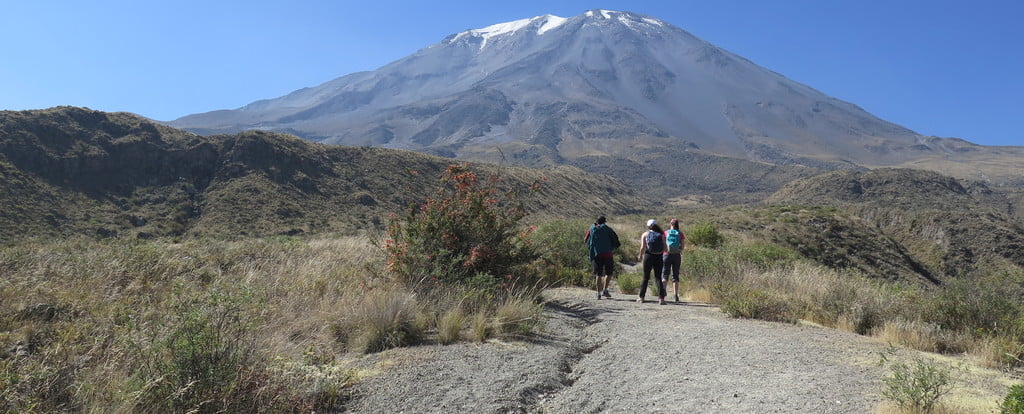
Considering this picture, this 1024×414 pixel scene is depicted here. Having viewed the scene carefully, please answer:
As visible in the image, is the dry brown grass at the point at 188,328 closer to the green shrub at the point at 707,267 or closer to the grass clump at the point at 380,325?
the grass clump at the point at 380,325

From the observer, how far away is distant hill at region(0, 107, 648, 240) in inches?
1316

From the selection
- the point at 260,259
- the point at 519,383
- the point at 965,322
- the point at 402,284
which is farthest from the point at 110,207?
the point at 965,322

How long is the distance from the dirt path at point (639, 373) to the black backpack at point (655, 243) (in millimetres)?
2712

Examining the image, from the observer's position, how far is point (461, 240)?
7.14 meters

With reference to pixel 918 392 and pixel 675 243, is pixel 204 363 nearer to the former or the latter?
pixel 918 392

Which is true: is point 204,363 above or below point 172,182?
below

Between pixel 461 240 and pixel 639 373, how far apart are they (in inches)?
139

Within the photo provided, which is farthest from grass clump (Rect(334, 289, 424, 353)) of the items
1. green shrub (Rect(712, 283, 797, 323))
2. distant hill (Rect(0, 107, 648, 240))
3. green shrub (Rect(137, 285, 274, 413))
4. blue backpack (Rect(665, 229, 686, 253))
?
distant hill (Rect(0, 107, 648, 240))

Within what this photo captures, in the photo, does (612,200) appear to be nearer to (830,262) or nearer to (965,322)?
(830,262)

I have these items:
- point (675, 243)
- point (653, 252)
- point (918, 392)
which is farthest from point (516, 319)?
point (675, 243)

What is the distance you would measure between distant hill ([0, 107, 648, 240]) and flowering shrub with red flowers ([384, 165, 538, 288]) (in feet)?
73.0

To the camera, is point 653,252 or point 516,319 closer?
point 516,319

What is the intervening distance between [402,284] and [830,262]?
22.4m

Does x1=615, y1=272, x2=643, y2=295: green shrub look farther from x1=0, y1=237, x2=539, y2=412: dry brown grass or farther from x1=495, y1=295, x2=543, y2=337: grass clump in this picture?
x1=0, y1=237, x2=539, y2=412: dry brown grass
